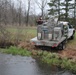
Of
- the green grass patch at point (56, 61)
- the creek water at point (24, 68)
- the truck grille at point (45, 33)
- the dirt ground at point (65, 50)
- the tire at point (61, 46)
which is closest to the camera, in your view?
the creek water at point (24, 68)

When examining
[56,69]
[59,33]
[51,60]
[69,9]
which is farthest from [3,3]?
[69,9]

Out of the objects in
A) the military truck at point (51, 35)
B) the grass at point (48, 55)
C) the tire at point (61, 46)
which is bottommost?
the grass at point (48, 55)

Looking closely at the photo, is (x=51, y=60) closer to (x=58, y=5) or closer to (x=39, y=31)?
(x=39, y=31)

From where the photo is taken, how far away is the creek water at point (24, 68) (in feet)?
38.1

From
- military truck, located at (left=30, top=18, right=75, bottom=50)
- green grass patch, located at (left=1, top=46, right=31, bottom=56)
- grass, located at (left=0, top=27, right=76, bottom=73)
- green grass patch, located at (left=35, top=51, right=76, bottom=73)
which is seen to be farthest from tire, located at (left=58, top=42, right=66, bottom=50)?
green grass patch, located at (left=1, top=46, right=31, bottom=56)

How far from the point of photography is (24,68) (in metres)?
12.6

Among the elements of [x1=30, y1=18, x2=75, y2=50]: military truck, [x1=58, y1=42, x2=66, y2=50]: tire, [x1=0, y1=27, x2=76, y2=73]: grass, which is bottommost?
[x1=0, y1=27, x2=76, y2=73]: grass

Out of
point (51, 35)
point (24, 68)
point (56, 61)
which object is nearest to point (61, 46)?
point (51, 35)

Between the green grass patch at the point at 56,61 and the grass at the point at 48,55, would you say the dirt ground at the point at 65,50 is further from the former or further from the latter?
the green grass patch at the point at 56,61

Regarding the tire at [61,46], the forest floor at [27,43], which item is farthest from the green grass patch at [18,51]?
the tire at [61,46]

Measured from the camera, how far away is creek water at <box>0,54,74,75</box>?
11602 millimetres

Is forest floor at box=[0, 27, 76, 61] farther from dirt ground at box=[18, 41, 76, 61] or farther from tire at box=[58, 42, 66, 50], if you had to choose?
tire at box=[58, 42, 66, 50]

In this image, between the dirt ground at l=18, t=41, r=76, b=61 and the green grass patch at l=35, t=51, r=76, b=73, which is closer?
the green grass patch at l=35, t=51, r=76, b=73

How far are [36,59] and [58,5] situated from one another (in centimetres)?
3722
